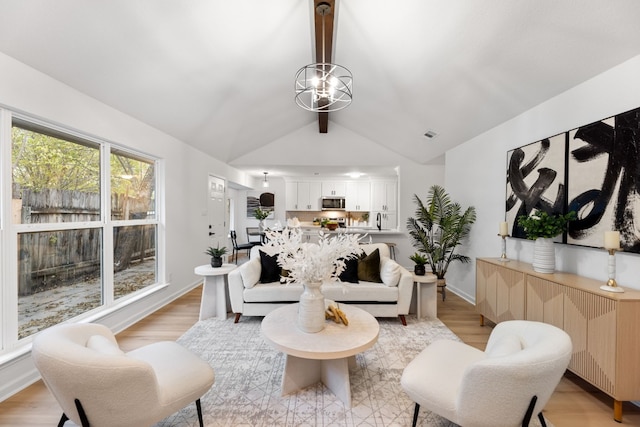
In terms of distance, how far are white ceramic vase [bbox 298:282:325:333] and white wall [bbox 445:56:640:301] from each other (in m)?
2.29

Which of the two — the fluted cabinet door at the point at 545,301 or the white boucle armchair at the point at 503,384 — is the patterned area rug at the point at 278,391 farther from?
the fluted cabinet door at the point at 545,301

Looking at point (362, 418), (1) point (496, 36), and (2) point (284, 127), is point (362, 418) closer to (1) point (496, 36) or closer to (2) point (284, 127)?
(1) point (496, 36)

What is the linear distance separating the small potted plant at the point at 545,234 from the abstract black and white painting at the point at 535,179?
0.79ft

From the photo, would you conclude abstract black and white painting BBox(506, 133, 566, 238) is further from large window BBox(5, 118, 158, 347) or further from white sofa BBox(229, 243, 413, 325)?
large window BBox(5, 118, 158, 347)

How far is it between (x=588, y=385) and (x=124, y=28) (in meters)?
4.59

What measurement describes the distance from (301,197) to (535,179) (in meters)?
6.31

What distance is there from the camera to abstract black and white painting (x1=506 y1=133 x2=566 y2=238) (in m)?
2.69

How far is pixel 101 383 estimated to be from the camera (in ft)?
4.15

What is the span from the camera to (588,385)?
2213 millimetres

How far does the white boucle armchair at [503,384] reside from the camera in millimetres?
A: 1312

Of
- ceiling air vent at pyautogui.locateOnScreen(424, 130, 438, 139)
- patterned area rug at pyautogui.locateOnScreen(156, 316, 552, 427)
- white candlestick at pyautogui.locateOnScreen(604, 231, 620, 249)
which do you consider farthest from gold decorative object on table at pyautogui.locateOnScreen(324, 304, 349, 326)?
ceiling air vent at pyautogui.locateOnScreen(424, 130, 438, 139)

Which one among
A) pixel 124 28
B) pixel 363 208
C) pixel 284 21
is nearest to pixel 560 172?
pixel 284 21

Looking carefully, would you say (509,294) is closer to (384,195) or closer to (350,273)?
(350,273)

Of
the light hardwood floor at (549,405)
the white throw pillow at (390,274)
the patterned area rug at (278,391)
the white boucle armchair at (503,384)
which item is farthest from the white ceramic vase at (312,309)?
the light hardwood floor at (549,405)
